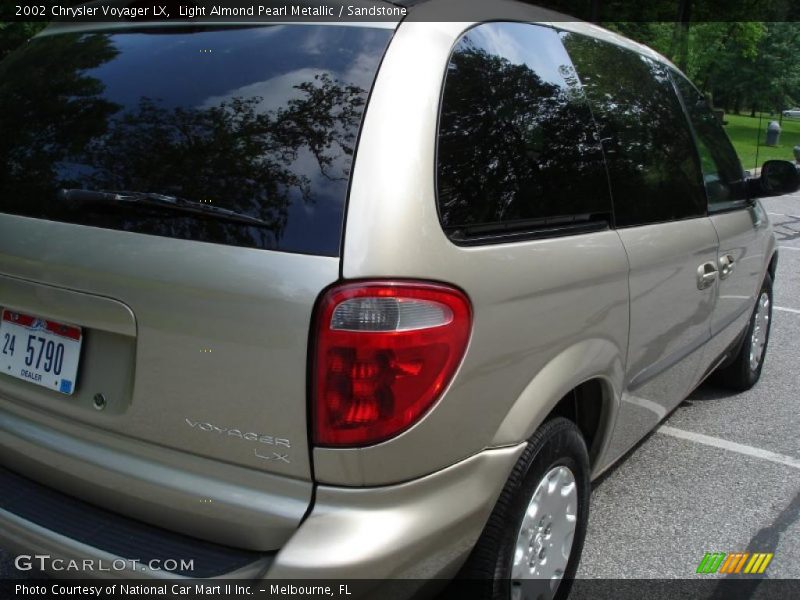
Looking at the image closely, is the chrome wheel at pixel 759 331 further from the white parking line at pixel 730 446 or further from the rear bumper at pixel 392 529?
the rear bumper at pixel 392 529

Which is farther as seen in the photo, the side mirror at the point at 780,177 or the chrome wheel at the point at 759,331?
the chrome wheel at the point at 759,331

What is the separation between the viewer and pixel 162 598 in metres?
1.72

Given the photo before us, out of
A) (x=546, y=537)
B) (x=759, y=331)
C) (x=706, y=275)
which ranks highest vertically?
(x=706, y=275)

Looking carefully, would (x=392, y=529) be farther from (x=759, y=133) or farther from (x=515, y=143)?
(x=759, y=133)

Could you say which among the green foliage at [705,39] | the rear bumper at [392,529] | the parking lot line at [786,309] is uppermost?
the green foliage at [705,39]

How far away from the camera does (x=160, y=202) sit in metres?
1.78

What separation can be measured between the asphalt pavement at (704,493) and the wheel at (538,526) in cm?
48

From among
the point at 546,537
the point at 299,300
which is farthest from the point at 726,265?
the point at 299,300

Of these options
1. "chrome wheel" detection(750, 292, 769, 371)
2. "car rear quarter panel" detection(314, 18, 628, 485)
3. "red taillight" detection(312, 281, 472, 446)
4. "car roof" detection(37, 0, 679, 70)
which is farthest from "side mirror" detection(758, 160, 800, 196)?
"red taillight" detection(312, 281, 472, 446)

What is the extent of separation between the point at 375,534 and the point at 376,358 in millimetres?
386

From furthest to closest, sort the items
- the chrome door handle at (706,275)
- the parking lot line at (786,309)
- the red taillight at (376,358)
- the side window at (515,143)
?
the parking lot line at (786,309) → the chrome door handle at (706,275) → the side window at (515,143) → the red taillight at (376,358)

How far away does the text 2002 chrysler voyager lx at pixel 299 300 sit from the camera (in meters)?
1.66

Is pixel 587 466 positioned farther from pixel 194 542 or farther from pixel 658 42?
pixel 658 42

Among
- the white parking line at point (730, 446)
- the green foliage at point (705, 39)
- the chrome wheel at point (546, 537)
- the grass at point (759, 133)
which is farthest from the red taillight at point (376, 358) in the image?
the green foliage at point (705, 39)
